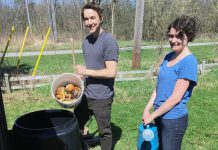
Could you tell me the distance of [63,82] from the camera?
333 centimetres

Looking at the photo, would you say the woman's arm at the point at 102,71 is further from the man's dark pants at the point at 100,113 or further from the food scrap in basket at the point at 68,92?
the man's dark pants at the point at 100,113

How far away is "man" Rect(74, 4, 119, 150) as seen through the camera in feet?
10.2

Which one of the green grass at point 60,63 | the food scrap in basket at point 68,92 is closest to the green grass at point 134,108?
the food scrap in basket at point 68,92

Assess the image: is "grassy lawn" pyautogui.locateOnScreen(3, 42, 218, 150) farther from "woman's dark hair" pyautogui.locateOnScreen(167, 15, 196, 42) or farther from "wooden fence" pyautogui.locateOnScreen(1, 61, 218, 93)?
"woman's dark hair" pyautogui.locateOnScreen(167, 15, 196, 42)

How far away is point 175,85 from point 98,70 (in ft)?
2.96

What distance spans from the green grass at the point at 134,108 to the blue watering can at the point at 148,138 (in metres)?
1.66

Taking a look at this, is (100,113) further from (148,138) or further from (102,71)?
(148,138)

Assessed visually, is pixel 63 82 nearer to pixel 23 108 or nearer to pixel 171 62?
pixel 171 62

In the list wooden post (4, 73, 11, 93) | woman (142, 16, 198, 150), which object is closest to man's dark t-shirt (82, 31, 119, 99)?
woman (142, 16, 198, 150)

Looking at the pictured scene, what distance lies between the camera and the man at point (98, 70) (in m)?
3.11

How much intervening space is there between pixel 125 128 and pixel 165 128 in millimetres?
2429

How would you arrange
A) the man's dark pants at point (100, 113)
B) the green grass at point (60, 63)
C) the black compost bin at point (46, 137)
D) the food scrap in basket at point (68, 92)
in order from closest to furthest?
the black compost bin at point (46, 137) → the food scrap in basket at point (68, 92) → the man's dark pants at point (100, 113) → the green grass at point (60, 63)

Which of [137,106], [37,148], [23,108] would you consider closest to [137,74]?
[137,106]

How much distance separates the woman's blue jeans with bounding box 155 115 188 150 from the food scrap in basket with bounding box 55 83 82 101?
3.08 feet
